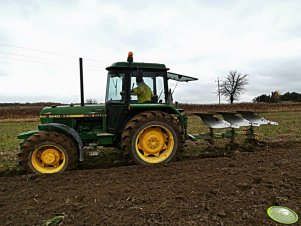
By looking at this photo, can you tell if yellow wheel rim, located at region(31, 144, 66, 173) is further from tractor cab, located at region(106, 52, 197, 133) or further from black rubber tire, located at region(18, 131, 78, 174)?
tractor cab, located at region(106, 52, 197, 133)

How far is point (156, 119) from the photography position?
20.9 feet

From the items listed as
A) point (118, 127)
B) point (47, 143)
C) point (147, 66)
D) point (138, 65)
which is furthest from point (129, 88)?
point (47, 143)

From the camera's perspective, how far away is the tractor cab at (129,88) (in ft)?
21.3

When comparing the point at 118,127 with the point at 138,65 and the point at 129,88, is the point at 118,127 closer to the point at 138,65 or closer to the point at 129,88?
the point at 129,88

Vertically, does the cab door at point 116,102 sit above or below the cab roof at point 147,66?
below

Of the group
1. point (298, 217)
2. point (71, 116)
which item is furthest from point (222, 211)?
point (71, 116)

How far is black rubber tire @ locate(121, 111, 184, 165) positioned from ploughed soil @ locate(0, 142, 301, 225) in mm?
339

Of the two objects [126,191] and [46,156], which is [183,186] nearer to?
[126,191]

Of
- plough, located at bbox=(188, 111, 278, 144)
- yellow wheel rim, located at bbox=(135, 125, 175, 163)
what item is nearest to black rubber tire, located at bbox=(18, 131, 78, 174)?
yellow wheel rim, located at bbox=(135, 125, 175, 163)

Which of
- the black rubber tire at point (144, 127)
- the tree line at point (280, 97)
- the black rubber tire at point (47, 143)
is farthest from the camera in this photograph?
the tree line at point (280, 97)

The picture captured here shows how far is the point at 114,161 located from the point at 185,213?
365 centimetres

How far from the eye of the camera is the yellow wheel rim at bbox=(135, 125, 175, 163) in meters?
6.44

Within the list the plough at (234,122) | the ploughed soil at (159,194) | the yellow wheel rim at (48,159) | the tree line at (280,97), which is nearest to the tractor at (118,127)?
the yellow wheel rim at (48,159)

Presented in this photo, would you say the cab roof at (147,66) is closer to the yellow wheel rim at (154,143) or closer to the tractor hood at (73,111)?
the tractor hood at (73,111)
